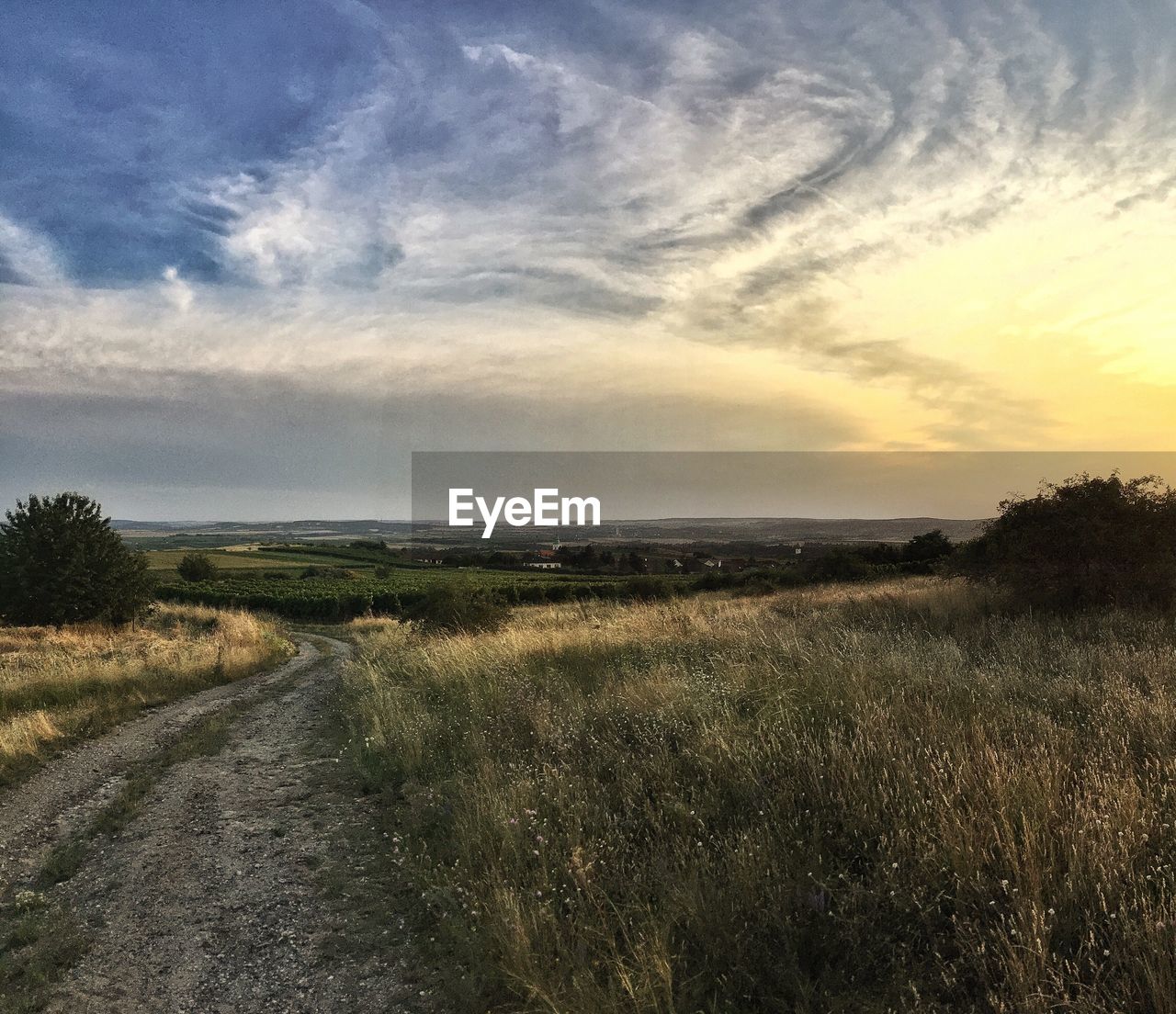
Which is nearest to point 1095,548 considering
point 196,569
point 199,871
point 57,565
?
point 199,871

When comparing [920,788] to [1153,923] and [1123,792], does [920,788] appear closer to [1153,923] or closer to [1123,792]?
[1123,792]

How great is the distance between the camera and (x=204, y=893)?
17.2 feet

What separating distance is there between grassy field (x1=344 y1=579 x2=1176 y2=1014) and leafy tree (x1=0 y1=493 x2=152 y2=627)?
30.5m

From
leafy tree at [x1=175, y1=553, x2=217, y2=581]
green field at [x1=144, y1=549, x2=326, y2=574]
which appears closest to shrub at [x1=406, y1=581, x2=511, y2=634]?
leafy tree at [x1=175, y1=553, x2=217, y2=581]

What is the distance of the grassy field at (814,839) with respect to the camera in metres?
3.32

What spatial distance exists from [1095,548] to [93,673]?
2190cm

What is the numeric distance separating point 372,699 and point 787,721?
25.6 ft

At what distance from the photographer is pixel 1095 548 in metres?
13.2

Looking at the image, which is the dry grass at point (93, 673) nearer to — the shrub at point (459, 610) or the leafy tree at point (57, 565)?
the leafy tree at point (57, 565)

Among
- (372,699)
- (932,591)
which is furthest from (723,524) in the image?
(372,699)

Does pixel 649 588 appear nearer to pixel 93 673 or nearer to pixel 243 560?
pixel 93 673

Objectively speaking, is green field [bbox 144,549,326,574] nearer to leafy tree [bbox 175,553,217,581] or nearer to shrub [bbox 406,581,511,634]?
leafy tree [bbox 175,553,217,581]

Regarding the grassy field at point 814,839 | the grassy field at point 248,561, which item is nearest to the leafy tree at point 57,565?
the grassy field at point 814,839

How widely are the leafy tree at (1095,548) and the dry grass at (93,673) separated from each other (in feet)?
56.8
